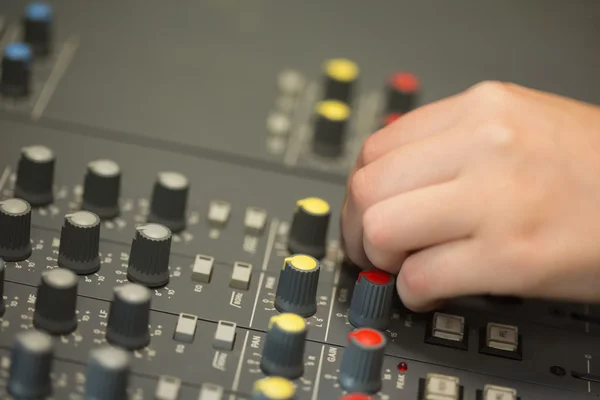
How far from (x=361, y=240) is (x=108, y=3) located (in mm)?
813

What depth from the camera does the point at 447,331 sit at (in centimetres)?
130

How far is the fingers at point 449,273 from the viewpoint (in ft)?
3.90

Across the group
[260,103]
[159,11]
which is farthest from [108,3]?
[260,103]

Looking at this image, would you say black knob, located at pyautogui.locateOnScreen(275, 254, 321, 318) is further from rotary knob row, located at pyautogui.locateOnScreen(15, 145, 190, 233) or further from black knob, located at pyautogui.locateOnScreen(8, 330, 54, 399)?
black knob, located at pyautogui.locateOnScreen(8, 330, 54, 399)

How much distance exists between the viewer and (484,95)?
4.37 feet

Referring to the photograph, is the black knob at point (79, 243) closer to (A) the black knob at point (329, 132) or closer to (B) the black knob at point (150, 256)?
(B) the black knob at point (150, 256)

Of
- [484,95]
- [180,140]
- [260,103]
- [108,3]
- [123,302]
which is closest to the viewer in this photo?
[123,302]

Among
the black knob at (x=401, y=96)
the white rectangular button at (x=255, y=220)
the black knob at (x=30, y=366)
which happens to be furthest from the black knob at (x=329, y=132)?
the black knob at (x=30, y=366)

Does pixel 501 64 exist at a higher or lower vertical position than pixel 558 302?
higher

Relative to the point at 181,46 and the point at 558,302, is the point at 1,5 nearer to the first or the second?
the point at 181,46

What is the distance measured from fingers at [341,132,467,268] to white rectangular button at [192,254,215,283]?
181mm

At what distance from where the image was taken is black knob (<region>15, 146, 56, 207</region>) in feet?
4.51

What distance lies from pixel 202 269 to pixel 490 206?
1.21 feet

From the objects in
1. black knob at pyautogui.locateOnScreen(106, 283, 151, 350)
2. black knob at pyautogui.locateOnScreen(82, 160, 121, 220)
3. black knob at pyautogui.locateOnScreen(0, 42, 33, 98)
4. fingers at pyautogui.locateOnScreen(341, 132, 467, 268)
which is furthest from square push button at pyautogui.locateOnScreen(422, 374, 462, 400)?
black knob at pyautogui.locateOnScreen(0, 42, 33, 98)
